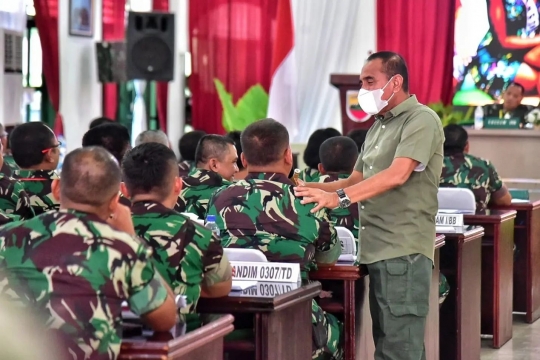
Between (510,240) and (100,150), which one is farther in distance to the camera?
(510,240)

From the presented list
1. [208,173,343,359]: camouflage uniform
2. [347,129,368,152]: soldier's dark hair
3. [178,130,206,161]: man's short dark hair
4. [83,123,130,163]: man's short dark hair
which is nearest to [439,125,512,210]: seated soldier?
[347,129,368,152]: soldier's dark hair

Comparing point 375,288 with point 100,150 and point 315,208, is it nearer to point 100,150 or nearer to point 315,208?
point 315,208

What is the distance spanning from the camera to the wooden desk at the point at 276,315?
3.09 meters

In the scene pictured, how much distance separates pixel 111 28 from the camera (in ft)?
35.1

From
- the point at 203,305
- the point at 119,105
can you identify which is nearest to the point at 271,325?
the point at 203,305

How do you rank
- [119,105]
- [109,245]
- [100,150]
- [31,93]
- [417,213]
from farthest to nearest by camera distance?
1. [119,105]
2. [31,93]
3. [417,213]
4. [100,150]
5. [109,245]

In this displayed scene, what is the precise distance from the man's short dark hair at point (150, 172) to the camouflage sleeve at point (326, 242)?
77 centimetres

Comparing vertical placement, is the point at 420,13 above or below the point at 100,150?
above

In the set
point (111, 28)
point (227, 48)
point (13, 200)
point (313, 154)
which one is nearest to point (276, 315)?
point (13, 200)

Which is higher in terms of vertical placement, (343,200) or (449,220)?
(343,200)

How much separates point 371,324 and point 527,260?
110 inches

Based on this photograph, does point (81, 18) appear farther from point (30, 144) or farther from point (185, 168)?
point (30, 144)

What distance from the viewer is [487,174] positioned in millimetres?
6211

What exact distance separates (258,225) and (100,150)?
1153 mm
